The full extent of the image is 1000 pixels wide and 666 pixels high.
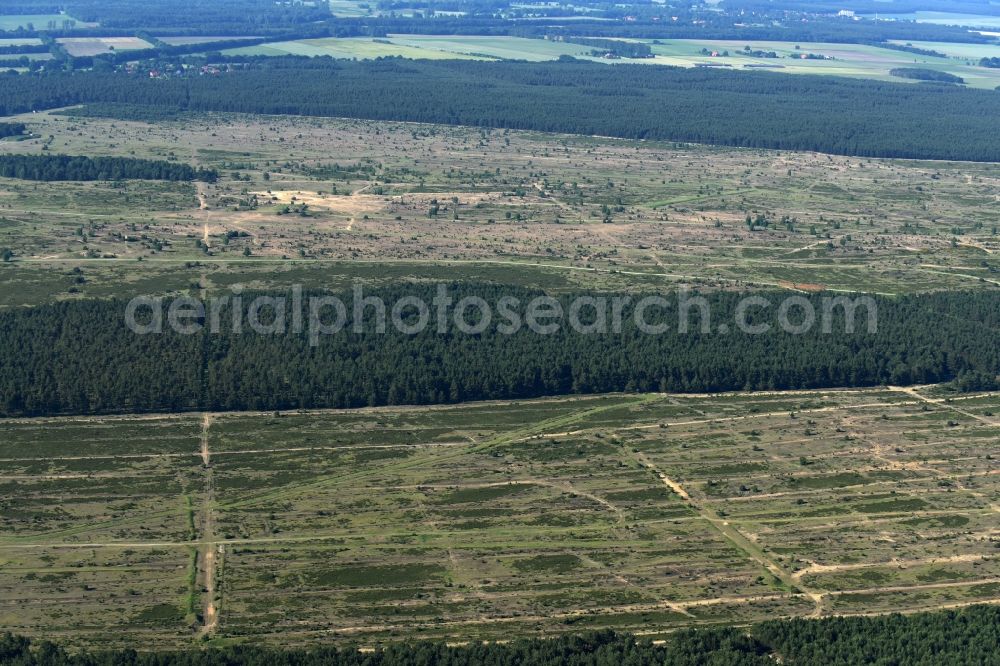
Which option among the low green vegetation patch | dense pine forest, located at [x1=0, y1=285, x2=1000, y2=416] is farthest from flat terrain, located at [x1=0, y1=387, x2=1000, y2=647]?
dense pine forest, located at [x1=0, y1=285, x2=1000, y2=416]

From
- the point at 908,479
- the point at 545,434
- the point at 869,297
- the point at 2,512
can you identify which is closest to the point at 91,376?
the point at 2,512

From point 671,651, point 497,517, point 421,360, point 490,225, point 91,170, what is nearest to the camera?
point 671,651

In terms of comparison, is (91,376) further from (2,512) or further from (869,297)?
(869,297)

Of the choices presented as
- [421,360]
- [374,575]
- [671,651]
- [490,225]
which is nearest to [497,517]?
[374,575]

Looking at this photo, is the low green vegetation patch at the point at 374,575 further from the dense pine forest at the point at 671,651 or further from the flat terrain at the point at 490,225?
the flat terrain at the point at 490,225

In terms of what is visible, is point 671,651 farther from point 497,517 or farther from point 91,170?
point 91,170

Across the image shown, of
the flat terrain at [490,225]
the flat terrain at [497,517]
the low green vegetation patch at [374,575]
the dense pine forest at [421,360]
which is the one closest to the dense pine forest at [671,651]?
the flat terrain at [497,517]

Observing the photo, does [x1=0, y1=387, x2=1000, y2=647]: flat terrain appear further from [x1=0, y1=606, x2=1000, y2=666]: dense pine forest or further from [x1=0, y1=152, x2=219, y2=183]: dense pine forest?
[x1=0, y1=152, x2=219, y2=183]: dense pine forest
